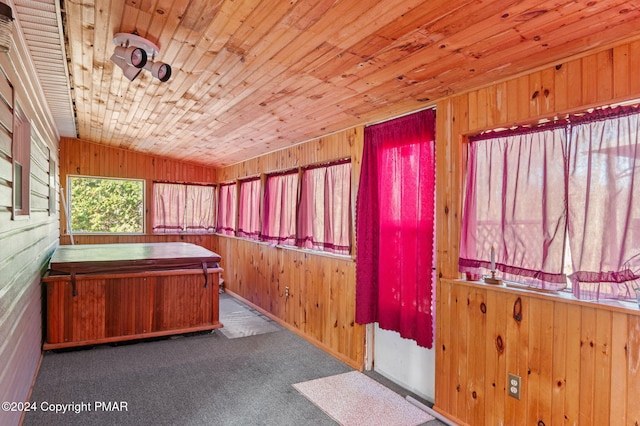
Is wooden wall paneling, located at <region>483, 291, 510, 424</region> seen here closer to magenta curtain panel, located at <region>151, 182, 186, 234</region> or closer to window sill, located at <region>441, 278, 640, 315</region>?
window sill, located at <region>441, 278, 640, 315</region>

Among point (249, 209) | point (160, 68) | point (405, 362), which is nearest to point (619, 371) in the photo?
point (405, 362)

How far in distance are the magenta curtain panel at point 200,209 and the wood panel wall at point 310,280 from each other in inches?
52.8

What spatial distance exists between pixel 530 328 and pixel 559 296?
24cm

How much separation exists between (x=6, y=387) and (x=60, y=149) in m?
4.75

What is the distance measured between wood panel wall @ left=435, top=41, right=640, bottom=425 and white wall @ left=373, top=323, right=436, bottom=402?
21 centimetres

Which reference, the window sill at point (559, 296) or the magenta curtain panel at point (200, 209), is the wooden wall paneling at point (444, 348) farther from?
the magenta curtain panel at point (200, 209)

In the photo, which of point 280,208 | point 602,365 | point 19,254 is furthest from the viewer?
point 280,208

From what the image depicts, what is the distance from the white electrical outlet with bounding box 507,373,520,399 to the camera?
2104 millimetres

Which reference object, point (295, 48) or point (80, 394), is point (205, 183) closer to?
point (80, 394)

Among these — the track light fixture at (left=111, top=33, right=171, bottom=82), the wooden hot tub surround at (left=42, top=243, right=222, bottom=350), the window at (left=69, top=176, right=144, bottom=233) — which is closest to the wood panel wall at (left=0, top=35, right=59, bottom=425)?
the wooden hot tub surround at (left=42, top=243, right=222, bottom=350)

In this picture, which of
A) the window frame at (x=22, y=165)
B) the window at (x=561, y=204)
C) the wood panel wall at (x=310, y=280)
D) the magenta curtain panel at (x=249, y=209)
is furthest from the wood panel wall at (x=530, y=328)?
the magenta curtain panel at (x=249, y=209)

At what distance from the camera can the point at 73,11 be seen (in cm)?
189

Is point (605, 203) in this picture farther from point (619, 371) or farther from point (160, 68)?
point (160, 68)

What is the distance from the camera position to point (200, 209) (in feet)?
22.4
